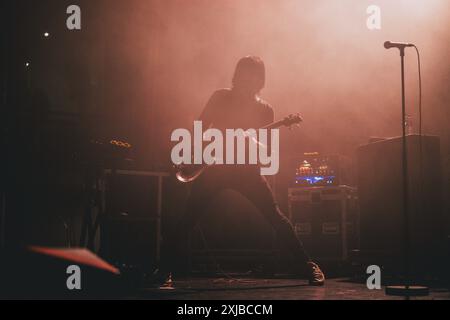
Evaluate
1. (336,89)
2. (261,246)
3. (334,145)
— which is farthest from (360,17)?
(261,246)

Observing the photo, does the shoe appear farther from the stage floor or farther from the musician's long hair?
the musician's long hair

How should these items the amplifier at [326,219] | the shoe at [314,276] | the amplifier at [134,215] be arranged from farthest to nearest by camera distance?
the amplifier at [326,219], the amplifier at [134,215], the shoe at [314,276]

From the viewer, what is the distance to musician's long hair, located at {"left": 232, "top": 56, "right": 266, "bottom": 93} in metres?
4.05

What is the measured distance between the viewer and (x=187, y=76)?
6.53 m

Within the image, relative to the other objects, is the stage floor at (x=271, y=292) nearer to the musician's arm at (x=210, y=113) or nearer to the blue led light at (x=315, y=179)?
the musician's arm at (x=210, y=113)

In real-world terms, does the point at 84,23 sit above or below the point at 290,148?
above

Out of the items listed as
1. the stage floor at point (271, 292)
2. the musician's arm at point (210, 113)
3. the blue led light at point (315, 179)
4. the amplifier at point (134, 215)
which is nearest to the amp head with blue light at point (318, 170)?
the blue led light at point (315, 179)

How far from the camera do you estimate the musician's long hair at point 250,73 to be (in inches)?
159

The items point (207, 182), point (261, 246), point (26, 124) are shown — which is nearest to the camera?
point (207, 182)

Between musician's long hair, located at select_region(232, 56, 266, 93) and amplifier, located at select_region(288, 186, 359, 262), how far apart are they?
1861 millimetres

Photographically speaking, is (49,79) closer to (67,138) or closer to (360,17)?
(67,138)

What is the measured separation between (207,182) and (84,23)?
124 inches

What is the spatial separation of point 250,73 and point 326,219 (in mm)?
2084

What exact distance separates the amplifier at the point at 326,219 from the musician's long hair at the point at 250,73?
1861 millimetres
